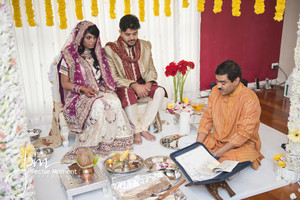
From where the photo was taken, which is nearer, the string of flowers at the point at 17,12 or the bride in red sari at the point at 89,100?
the bride in red sari at the point at 89,100

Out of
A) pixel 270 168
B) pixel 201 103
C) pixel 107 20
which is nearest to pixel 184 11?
pixel 107 20

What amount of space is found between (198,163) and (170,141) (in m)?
0.94

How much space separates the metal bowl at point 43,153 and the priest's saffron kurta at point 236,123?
1657mm

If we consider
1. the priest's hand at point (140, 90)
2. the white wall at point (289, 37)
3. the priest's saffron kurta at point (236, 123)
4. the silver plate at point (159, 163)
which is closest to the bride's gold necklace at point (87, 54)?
the priest's hand at point (140, 90)

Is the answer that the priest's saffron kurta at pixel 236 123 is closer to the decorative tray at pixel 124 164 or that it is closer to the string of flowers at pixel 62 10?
the decorative tray at pixel 124 164

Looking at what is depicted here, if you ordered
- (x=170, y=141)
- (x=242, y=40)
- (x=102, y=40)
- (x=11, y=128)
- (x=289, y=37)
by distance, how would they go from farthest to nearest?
(x=289, y=37) < (x=242, y=40) < (x=102, y=40) < (x=170, y=141) < (x=11, y=128)

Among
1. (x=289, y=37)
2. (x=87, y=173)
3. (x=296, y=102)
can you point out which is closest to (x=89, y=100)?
(x=87, y=173)

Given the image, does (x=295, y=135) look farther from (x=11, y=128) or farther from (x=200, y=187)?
(x=11, y=128)

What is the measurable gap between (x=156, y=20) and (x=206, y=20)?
38.0 inches

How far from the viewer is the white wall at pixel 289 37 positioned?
18.9ft

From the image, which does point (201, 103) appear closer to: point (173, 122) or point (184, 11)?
point (173, 122)

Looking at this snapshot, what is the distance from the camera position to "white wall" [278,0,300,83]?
575 cm

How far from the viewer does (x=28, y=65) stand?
4328 mm

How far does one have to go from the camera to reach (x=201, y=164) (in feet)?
8.82
